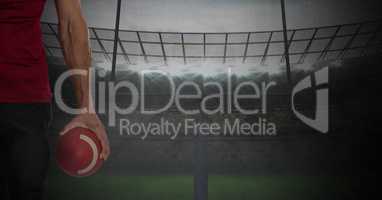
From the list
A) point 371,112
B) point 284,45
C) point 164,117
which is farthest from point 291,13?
point 164,117

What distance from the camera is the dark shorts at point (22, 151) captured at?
0.78 m

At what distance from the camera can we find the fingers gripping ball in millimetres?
1008

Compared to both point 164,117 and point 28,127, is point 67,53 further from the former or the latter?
point 164,117

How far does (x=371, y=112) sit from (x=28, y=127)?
256 centimetres

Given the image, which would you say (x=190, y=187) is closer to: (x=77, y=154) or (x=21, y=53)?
(x=77, y=154)

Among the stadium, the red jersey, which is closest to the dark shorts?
the red jersey

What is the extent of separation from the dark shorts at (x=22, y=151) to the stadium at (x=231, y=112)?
1837mm

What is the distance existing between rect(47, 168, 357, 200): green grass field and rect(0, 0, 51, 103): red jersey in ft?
6.15

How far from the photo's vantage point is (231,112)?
105 inches

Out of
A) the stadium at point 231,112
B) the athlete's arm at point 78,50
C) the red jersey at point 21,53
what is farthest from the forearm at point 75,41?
the stadium at point 231,112

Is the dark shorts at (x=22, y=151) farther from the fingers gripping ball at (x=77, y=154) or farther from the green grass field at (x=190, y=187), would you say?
the green grass field at (x=190, y=187)

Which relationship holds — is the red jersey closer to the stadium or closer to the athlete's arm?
the athlete's arm

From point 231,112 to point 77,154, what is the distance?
158 centimetres

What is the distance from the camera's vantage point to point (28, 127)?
2.59 ft
